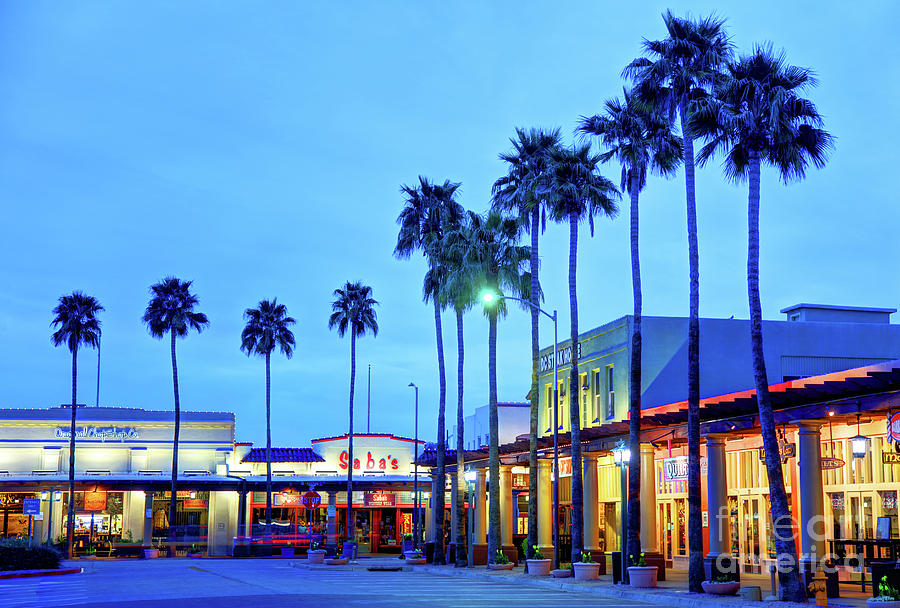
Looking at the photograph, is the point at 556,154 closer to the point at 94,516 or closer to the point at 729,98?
the point at 729,98

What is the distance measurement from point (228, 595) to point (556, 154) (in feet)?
60.8

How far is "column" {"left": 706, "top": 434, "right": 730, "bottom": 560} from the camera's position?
99.1 ft

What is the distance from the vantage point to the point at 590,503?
129 ft

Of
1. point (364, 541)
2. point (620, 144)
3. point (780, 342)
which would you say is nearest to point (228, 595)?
point (620, 144)

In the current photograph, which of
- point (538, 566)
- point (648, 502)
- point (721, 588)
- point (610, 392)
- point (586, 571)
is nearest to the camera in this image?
point (721, 588)

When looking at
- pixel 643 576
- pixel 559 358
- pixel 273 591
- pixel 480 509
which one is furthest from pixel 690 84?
pixel 480 509

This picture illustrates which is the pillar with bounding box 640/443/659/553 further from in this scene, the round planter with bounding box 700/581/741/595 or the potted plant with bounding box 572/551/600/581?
the round planter with bounding box 700/581/741/595

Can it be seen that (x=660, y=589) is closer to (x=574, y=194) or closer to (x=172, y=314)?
(x=574, y=194)

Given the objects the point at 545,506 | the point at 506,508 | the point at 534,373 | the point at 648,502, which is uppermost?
the point at 534,373

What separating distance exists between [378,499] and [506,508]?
25.2m

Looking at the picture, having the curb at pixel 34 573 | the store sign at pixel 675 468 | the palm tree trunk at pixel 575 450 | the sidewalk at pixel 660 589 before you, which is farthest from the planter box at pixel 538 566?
the curb at pixel 34 573

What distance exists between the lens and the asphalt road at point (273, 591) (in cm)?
2488

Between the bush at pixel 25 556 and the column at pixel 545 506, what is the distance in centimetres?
2036

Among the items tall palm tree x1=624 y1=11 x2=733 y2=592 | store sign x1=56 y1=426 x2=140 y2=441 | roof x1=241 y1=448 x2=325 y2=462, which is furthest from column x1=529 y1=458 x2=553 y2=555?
store sign x1=56 y1=426 x2=140 y2=441
